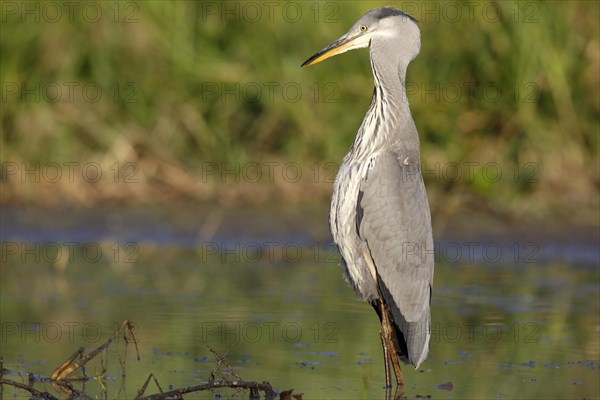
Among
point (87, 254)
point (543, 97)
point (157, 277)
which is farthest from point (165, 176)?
point (543, 97)

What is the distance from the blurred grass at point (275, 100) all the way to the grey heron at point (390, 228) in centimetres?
387

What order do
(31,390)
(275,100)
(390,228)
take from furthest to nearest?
(275,100) < (390,228) < (31,390)

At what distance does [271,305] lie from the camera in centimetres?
800

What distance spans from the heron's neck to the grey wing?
0.11 meters

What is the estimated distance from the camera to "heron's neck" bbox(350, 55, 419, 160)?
645cm

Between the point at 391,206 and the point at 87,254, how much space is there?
416 cm

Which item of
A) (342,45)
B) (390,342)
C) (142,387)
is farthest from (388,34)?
(142,387)

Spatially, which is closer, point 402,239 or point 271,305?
point 402,239

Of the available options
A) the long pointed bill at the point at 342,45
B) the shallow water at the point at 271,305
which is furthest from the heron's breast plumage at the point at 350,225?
the long pointed bill at the point at 342,45

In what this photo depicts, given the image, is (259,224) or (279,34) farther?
(279,34)

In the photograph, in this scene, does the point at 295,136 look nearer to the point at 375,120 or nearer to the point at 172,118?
the point at 172,118

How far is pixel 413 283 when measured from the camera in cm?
631

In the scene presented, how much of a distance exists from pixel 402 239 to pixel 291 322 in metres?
1.43

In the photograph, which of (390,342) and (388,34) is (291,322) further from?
(388,34)
